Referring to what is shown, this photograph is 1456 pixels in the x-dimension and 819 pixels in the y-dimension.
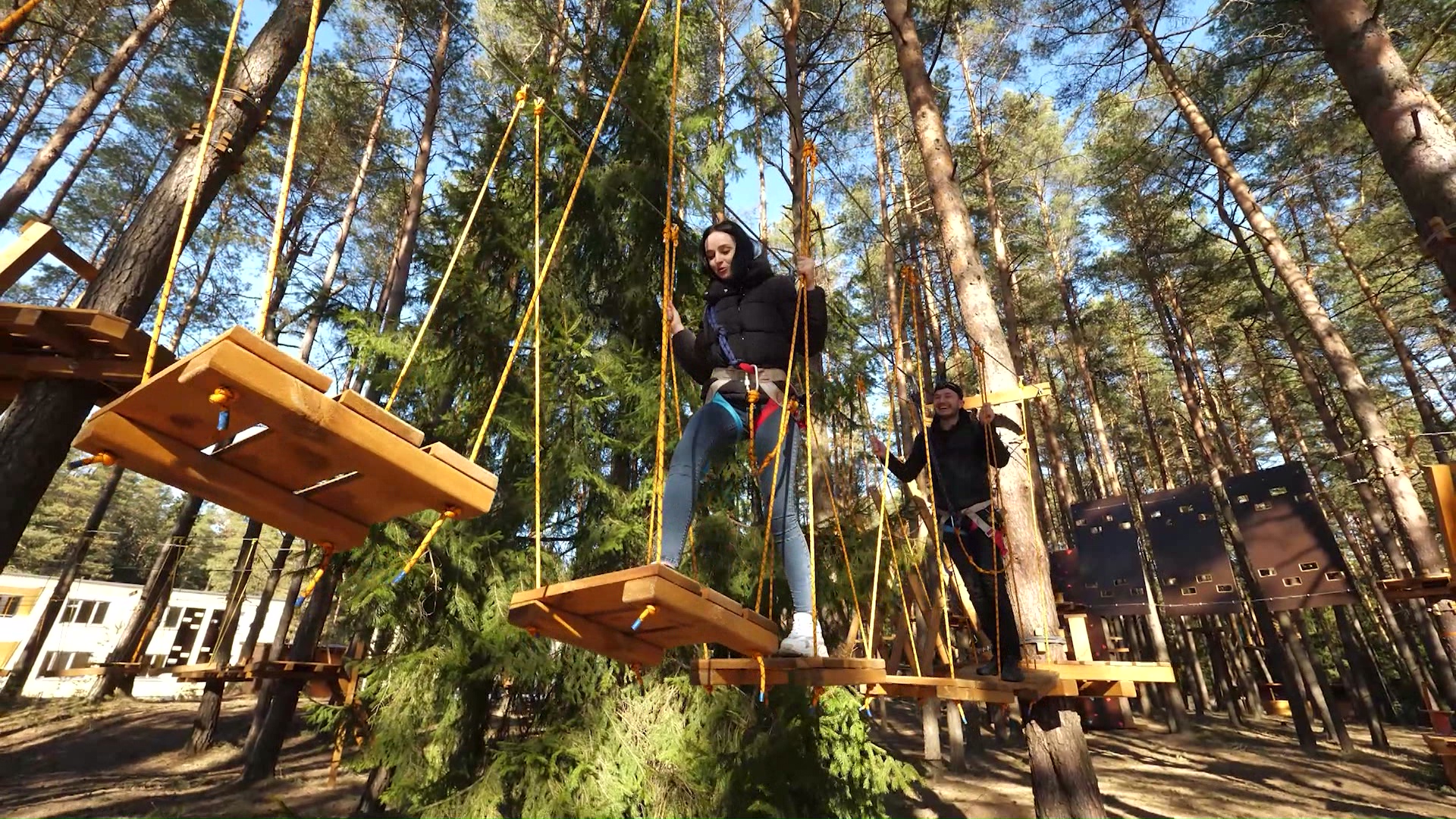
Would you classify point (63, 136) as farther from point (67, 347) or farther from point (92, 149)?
point (67, 347)

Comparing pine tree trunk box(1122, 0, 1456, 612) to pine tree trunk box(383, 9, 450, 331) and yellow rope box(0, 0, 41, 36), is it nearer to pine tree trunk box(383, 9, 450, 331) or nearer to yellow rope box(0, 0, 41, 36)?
yellow rope box(0, 0, 41, 36)

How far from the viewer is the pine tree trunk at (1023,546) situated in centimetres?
423

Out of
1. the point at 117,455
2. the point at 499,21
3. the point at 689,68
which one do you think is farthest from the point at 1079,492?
the point at 117,455

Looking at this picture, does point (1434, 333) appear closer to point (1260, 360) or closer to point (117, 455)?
point (1260, 360)

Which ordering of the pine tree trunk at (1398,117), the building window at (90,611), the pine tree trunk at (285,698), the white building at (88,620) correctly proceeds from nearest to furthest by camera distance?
1. the pine tree trunk at (1398,117)
2. the pine tree trunk at (285,698)
3. the white building at (88,620)
4. the building window at (90,611)

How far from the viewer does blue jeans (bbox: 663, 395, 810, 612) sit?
2633 millimetres

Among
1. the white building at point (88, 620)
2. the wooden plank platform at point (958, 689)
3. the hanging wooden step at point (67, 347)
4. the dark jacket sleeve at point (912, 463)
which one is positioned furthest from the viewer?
the white building at point (88, 620)

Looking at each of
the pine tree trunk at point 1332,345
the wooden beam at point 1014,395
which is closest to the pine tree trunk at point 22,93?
the wooden beam at point 1014,395

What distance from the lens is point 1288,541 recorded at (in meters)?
10.1

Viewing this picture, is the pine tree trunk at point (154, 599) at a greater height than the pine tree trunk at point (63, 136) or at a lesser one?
lesser

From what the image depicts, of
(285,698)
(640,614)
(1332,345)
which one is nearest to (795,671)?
(640,614)

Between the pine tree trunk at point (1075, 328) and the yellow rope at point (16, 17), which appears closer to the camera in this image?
the yellow rope at point (16, 17)

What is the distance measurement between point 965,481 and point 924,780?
14.3 ft

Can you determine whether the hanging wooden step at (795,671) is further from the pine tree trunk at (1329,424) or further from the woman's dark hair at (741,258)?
the pine tree trunk at (1329,424)
